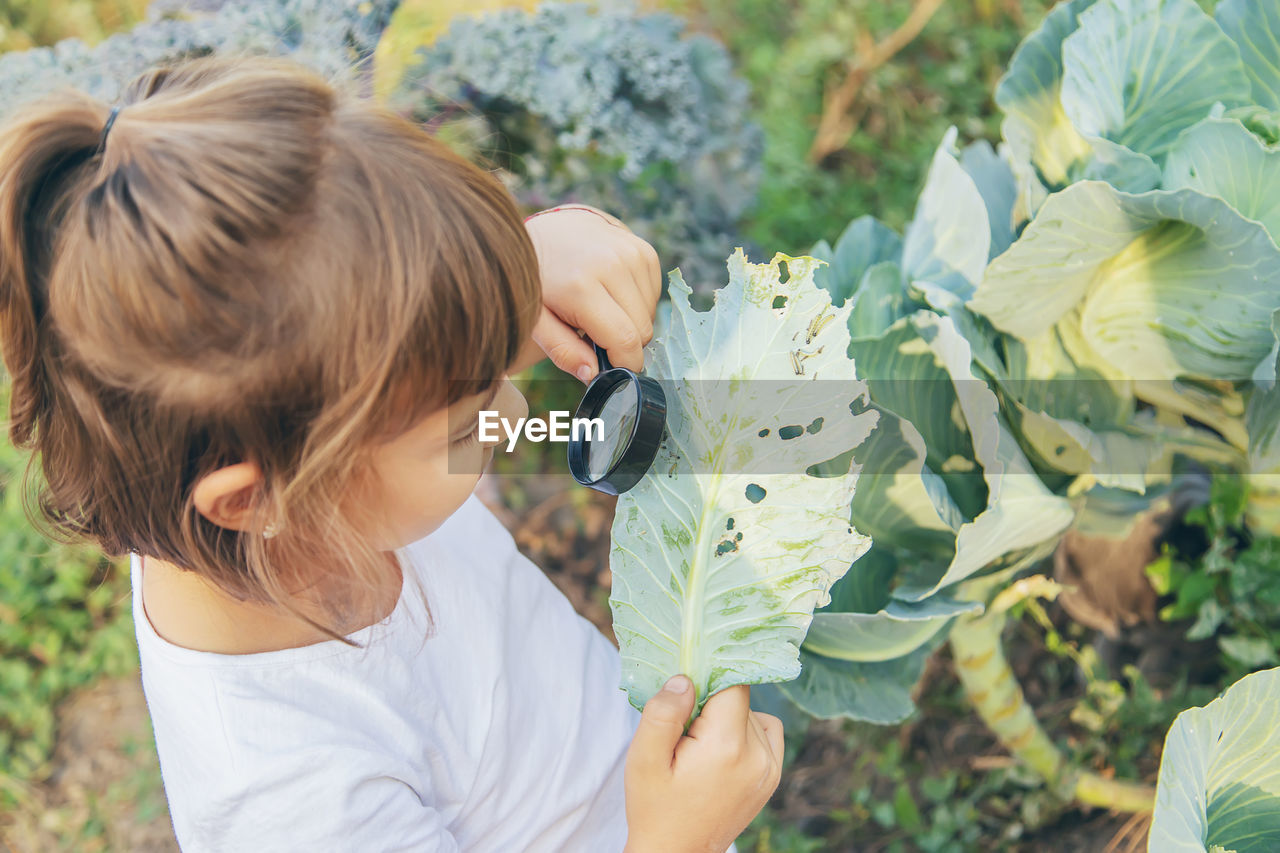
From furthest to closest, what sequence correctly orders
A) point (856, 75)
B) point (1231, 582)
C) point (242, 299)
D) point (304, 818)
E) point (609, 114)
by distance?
point (856, 75) → point (609, 114) → point (1231, 582) → point (304, 818) → point (242, 299)

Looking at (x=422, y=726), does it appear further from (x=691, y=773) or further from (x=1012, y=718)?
(x=1012, y=718)

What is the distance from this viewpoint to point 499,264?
33.5 inches

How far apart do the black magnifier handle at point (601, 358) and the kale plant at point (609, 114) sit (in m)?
0.82

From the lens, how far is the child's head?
0.73 meters

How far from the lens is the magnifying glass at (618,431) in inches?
37.7

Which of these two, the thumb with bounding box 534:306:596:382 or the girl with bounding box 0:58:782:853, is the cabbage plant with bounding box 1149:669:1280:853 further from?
the thumb with bounding box 534:306:596:382

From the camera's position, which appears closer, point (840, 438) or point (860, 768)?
point (840, 438)

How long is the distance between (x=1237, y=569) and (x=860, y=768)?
2.50ft

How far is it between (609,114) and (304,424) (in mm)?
1217

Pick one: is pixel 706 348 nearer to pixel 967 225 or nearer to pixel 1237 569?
pixel 967 225

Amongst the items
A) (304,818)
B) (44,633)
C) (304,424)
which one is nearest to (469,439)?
(304,424)

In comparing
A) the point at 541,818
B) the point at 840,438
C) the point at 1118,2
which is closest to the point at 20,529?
the point at 541,818

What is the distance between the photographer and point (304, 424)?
809mm

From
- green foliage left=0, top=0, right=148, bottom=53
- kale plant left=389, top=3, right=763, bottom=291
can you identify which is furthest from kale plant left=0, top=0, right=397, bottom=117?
green foliage left=0, top=0, right=148, bottom=53
